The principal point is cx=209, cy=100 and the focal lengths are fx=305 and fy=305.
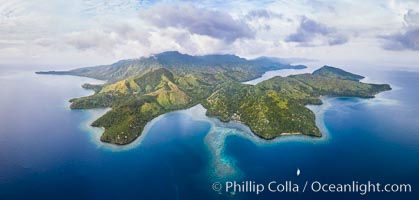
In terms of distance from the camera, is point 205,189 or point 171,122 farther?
point 171,122

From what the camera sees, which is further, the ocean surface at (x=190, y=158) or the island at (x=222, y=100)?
the island at (x=222, y=100)

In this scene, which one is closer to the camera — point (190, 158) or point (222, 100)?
point (190, 158)

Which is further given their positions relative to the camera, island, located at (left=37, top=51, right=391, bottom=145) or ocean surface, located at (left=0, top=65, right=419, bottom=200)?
island, located at (left=37, top=51, right=391, bottom=145)

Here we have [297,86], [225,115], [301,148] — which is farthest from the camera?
[297,86]

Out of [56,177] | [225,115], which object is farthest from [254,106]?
[56,177]

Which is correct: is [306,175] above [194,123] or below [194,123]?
above

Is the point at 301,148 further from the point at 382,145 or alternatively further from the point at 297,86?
the point at 297,86

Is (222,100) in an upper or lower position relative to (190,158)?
lower

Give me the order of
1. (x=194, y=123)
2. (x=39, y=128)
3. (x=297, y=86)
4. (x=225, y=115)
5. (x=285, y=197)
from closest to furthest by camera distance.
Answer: (x=285, y=197)
(x=39, y=128)
(x=194, y=123)
(x=225, y=115)
(x=297, y=86)
